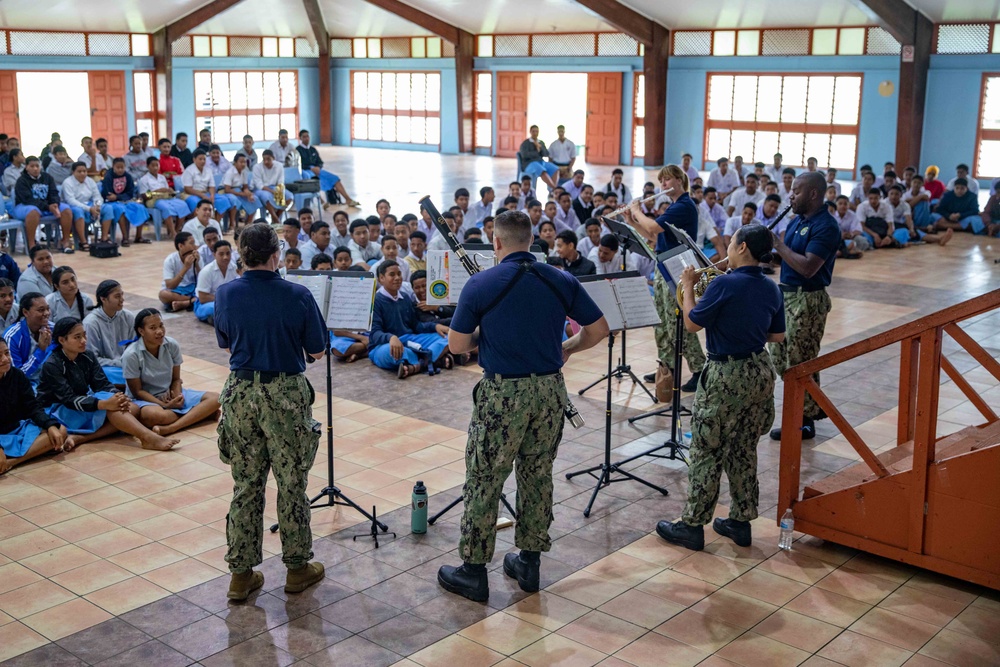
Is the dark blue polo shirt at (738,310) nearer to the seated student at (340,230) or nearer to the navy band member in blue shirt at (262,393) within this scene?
the navy band member in blue shirt at (262,393)

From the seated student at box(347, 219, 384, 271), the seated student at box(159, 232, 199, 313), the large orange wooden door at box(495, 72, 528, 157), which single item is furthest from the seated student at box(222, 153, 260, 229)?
the large orange wooden door at box(495, 72, 528, 157)

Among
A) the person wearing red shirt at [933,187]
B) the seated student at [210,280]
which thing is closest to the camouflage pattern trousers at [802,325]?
the seated student at [210,280]

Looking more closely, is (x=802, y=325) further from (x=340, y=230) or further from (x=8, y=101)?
(x=8, y=101)

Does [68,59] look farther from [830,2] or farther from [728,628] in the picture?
[728,628]

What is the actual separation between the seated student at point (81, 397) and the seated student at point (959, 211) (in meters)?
13.7

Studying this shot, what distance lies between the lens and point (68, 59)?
24.8 meters

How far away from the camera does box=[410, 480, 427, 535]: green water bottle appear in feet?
18.1

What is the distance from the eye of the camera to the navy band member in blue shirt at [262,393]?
4.55 m

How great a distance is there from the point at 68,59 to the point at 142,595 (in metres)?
23.0

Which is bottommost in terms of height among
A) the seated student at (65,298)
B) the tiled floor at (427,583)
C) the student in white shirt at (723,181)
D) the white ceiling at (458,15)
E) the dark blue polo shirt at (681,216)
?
the tiled floor at (427,583)

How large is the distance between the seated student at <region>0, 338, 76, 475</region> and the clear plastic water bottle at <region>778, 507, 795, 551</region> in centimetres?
443

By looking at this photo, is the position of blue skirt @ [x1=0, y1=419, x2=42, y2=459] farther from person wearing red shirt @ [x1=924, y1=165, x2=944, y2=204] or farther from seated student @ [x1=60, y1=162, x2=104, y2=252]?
person wearing red shirt @ [x1=924, y1=165, x2=944, y2=204]

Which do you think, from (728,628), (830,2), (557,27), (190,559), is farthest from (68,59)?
(728,628)

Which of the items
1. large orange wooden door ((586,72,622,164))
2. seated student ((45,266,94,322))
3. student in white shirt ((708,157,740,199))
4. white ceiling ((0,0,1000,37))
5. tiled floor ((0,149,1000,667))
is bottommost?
tiled floor ((0,149,1000,667))
